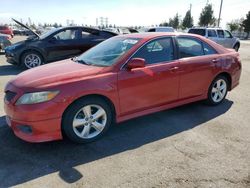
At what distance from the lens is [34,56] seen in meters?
9.71

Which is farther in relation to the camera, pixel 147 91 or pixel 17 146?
pixel 147 91

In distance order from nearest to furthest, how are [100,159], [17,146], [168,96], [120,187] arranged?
[120,187], [100,159], [17,146], [168,96]

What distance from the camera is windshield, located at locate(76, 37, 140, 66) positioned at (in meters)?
4.26

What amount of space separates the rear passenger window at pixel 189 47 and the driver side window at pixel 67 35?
5.92 m

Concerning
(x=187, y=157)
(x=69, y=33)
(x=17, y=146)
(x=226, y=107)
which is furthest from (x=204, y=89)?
(x=69, y=33)

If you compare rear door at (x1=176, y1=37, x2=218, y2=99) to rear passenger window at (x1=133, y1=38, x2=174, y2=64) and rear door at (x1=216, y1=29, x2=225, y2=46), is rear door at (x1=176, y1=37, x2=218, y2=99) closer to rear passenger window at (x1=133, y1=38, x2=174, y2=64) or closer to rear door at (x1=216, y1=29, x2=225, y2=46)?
rear passenger window at (x1=133, y1=38, x2=174, y2=64)

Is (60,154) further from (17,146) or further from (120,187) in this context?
(120,187)

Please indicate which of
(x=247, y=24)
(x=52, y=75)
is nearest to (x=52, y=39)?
(x=52, y=75)

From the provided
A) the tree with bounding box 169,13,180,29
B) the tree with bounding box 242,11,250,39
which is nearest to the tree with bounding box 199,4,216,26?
the tree with bounding box 242,11,250,39

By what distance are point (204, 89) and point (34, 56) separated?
265 inches

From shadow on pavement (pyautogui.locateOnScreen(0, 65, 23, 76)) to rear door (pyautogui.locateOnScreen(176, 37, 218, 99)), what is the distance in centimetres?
640

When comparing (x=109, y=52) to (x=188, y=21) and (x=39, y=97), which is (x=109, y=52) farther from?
(x=188, y=21)

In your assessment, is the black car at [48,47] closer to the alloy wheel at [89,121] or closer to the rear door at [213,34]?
the alloy wheel at [89,121]

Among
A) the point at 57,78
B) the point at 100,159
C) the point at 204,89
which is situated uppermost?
the point at 57,78
